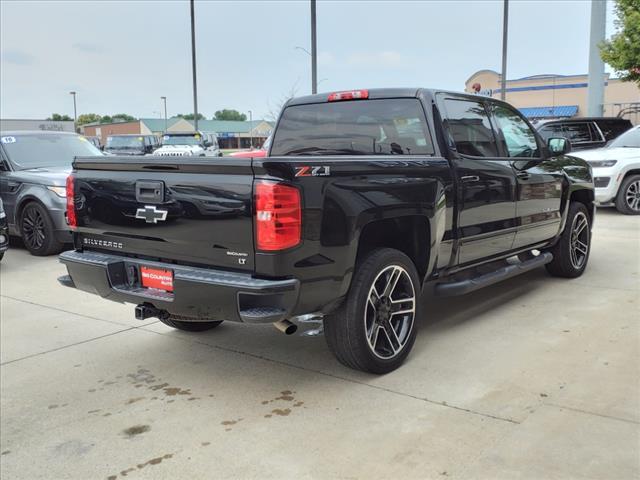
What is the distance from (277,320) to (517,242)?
301 centimetres

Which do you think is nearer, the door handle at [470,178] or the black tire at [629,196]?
the door handle at [470,178]

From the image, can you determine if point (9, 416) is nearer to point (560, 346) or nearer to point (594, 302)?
point (560, 346)

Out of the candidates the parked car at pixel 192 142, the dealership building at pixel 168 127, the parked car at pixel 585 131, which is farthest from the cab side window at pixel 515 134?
the dealership building at pixel 168 127

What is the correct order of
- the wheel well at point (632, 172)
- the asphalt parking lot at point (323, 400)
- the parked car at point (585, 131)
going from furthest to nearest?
the parked car at point (585, 131) → the wheel well at point (632, 172) → the asphalt parking lot at point (323, 400)

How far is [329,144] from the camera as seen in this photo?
197 inches

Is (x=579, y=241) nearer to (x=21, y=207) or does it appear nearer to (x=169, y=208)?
(x=169, y=208)

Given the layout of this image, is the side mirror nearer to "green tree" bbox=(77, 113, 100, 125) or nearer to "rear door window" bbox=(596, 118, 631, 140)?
"rear door window" bbox=(596, 118, 631, 140)

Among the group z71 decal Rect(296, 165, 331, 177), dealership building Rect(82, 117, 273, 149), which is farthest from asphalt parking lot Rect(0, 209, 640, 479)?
dealership building Rect(82, 117, 273, 149)

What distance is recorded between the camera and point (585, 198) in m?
6.86

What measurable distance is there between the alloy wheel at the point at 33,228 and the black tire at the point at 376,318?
6.30 m

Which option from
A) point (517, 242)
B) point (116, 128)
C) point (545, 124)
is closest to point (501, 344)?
point (517, 242)

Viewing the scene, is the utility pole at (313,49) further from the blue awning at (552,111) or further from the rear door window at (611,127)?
the blue awning at (552,111)

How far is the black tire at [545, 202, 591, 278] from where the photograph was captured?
254 inches

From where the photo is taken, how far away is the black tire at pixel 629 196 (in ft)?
37.1
